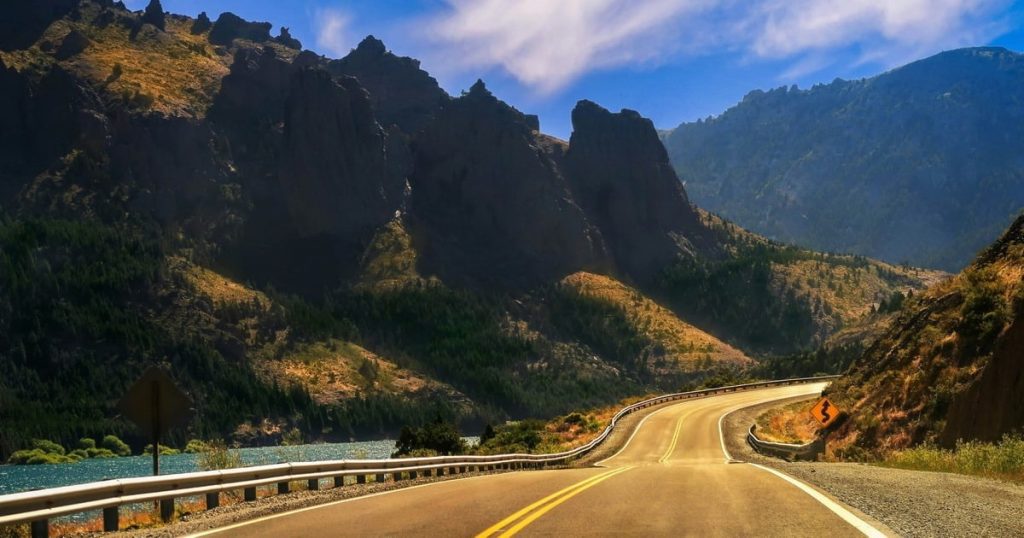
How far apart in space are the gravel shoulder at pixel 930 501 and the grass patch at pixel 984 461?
0.84 m

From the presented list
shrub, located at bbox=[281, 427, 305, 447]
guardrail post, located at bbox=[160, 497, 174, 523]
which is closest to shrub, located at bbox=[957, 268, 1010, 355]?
guardrail post, located at bbox=[160, 497, 174, 523]

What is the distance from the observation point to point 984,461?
73.1ft

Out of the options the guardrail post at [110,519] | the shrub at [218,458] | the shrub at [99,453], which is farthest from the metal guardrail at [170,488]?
the shrub at [99,453]

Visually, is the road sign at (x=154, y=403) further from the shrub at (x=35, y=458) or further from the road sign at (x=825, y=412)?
the shrub at (x=35, y=458)

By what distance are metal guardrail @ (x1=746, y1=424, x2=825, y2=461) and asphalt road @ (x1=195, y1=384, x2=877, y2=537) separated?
2545cm

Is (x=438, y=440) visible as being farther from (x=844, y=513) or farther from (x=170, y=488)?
(x=844, y=513)

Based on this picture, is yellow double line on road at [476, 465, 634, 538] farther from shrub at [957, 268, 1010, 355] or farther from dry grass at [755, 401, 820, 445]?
dry grass at [755, 401, 820, 445]

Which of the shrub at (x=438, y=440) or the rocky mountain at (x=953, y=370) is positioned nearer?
the rocky mountain at (x=953, y=370)

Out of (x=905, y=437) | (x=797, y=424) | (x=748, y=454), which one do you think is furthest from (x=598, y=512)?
(x=797, y=424)

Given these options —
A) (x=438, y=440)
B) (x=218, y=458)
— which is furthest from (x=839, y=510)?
(x=438, y=440)

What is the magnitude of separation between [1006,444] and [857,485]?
650 cm

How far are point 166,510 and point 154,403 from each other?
8.44ft

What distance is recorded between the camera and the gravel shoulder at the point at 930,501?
1191cm

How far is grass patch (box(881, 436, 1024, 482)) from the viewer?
67.4ft
